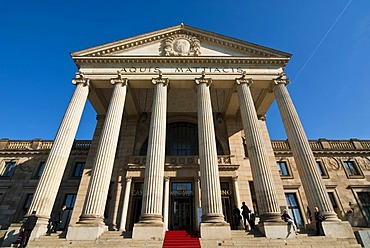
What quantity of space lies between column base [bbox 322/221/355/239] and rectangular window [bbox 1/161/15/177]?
28117mm

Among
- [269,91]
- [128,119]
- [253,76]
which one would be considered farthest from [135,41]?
[269,91]

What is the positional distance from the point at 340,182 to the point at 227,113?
13251 mm

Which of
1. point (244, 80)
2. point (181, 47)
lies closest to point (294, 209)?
point (244, 80)

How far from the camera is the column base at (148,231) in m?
11.0

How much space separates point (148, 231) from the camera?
36.7ft

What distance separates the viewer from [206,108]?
617 inches

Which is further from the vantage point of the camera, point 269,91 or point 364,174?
point 364,174

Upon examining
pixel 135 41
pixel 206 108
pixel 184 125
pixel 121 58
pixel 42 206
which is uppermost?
pixel 135 41

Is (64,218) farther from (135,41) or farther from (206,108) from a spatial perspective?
(135,41)

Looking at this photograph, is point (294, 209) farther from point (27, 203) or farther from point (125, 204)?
point (27, 203)

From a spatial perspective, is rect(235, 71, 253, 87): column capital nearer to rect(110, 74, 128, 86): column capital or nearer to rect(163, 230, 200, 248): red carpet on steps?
rect(110, 74, 128, 86): column capital

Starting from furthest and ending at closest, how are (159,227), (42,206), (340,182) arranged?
(340,182) < (42,206) < (159,227)

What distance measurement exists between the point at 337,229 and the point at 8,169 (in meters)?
29.4

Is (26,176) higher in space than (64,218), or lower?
higher
